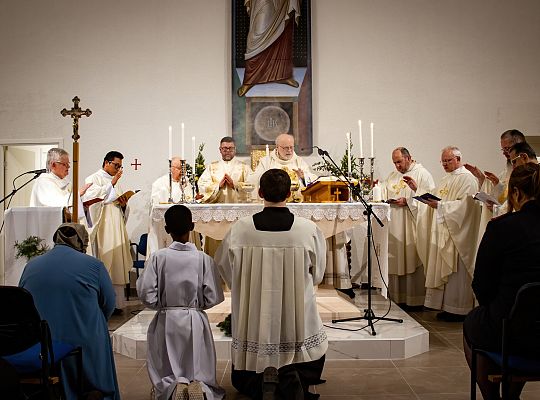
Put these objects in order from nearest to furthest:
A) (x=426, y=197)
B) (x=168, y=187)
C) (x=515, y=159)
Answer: (x=515, y=159), (x=426, y=197), (x=168, y=187)

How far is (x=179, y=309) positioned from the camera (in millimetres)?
4195

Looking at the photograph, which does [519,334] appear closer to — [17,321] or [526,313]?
[526,313]

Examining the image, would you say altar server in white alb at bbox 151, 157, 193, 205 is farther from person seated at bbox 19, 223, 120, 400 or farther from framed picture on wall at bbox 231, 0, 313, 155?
person seated at bbox 19, 223, 120, 400

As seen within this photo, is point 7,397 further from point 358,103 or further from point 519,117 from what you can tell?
point 519,117

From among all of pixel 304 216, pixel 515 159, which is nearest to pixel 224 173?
pixel 304 216

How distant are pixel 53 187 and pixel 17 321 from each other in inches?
175

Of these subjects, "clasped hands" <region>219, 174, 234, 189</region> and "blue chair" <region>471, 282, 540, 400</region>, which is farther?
"clasped hands" <region>219, 174, 234, 189</region>

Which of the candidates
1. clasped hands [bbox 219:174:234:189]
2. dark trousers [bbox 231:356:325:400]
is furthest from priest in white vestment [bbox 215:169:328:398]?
clasped hands [bbox 219:174:234:189]

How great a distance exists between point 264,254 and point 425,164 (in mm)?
6424

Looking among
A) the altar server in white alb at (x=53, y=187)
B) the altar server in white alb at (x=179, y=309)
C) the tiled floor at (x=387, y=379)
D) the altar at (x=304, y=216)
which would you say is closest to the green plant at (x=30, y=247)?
the altar server in white alb at (x=53, y=187)

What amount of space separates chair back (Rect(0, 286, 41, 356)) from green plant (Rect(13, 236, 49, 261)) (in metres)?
3.50

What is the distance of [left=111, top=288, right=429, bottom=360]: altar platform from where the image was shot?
5656 millimetres

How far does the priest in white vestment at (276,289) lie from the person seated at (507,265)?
1.13 meters

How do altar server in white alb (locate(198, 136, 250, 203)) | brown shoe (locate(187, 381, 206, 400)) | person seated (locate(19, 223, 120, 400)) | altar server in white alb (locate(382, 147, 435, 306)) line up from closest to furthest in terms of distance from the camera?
person seated (locate(19, 223, 120, 400)) < brown shoe (locate(187, 381, 206, 400)) < altar server in white alb (locate(198, 136, 250, 203)) < altar server in white alb (locate(382, 147, 435, 306))
